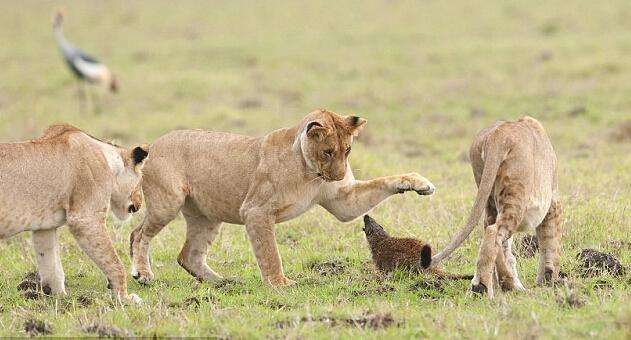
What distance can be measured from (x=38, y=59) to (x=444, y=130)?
1112 cm

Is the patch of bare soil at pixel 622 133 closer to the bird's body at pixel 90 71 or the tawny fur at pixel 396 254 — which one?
the tawny fur at pixel 396 254

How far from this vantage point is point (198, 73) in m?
18.5

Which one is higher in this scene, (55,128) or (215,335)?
(55,128)

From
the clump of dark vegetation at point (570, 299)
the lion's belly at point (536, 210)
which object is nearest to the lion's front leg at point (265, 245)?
the lion's belly at point (536, 210)

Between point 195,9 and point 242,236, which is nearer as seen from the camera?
point 242,236

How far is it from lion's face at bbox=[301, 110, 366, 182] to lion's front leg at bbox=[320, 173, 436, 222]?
27 cm

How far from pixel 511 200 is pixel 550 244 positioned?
0.54 m

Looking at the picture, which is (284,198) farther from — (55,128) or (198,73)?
(198,73)

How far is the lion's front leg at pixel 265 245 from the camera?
6.37 meters

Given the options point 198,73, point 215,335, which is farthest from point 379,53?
point 215,335

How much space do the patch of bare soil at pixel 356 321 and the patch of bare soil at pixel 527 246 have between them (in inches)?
77.9

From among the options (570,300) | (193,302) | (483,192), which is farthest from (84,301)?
(570,300)

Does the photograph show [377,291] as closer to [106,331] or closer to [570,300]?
[570,300]

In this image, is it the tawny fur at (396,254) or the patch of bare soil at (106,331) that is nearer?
the patch of bare soil at (106,331)
